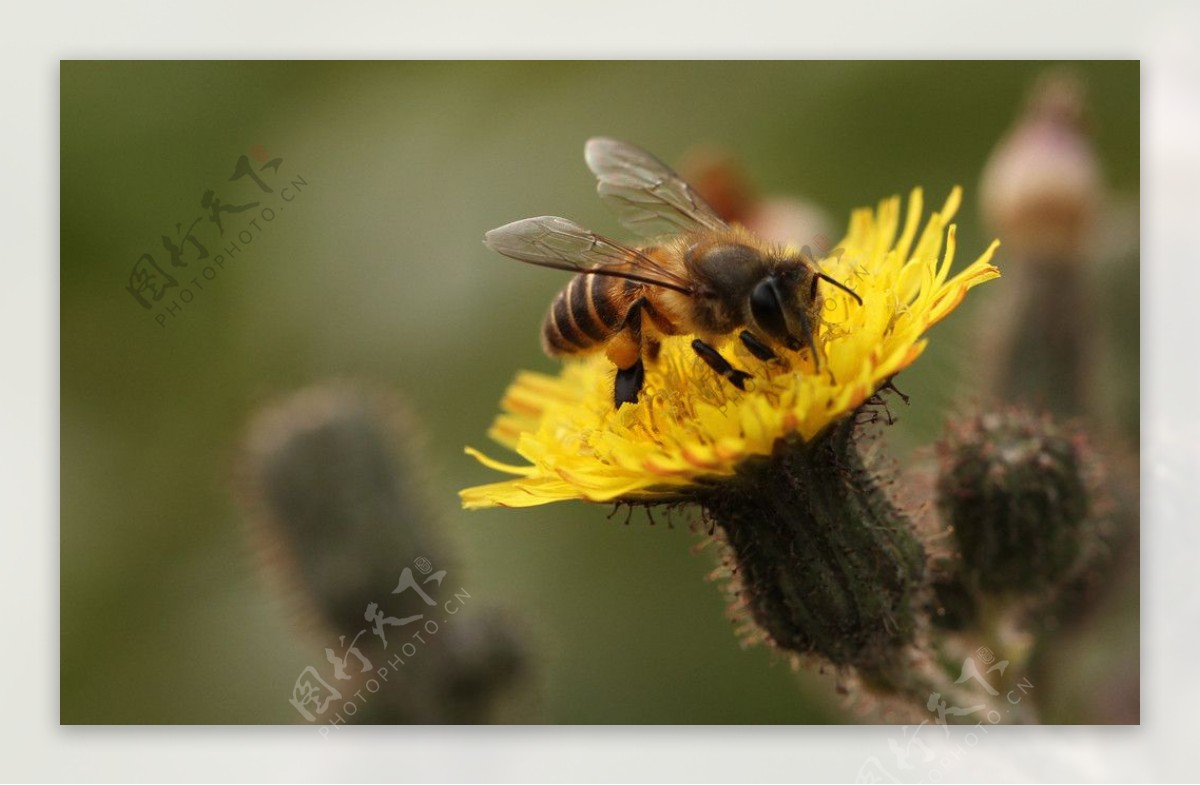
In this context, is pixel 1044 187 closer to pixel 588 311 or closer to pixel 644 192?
pixel 644 192

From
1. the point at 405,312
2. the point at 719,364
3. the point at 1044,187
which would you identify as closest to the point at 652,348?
the point at 719,364

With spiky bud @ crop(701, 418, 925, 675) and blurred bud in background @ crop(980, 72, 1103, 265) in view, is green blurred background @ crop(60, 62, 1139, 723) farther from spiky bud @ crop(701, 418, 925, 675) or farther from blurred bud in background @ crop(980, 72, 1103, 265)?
spiky bud @ crop(701, 418, 925, 675)

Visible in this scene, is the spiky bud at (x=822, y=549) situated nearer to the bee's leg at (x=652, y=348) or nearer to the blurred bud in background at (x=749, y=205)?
the bee's leg at (x=652, y=348)

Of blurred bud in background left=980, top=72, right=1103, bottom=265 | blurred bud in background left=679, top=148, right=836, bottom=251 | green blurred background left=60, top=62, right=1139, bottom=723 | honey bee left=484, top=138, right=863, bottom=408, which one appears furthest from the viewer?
blurred bud in background left=679, top=148, right=836, bottom=251

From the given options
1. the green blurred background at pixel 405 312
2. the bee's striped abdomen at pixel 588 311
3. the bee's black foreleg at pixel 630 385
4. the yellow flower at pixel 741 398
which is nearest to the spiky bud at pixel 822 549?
the yellow flower at pixel 741 398

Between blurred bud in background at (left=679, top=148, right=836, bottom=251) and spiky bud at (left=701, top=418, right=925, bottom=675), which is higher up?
blurred bud in background at (left=679, top=148, right=836, bottom=251)

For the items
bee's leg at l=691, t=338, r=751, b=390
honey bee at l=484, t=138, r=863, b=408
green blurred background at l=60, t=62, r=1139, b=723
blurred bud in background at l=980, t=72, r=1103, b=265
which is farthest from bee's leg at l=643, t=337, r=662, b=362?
blurred bud in background at l=980, t=72, r=1103, b=265

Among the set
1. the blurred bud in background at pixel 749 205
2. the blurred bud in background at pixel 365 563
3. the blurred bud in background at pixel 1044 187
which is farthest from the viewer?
the blurred bud in background at pixel 749 205
